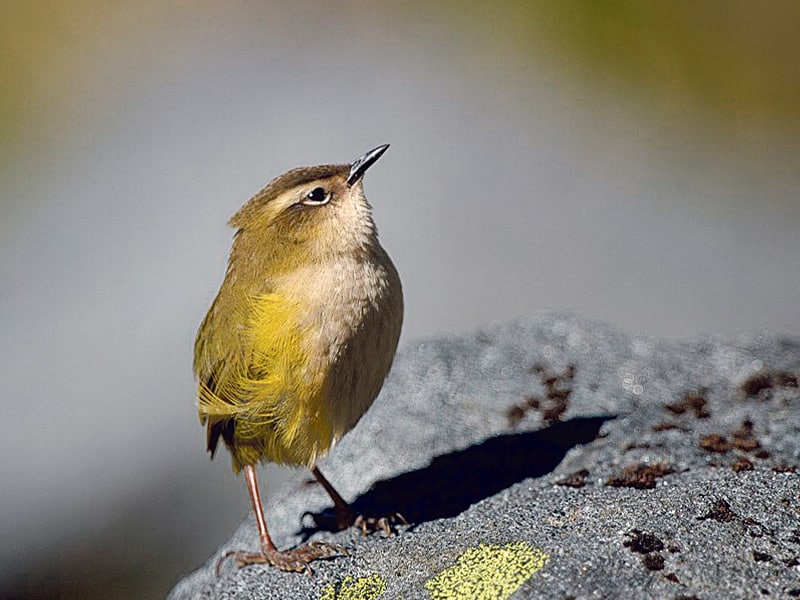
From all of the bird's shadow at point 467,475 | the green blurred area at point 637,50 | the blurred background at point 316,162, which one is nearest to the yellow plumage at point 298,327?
the bird's shadow at point 467,475

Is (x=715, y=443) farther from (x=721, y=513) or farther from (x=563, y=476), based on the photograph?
(x=721, y=513)

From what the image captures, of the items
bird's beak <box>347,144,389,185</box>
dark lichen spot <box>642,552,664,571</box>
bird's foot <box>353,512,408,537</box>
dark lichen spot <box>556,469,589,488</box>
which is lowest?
dark lichen spot <box>642,552,664,571</box>

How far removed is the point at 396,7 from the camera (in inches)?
591

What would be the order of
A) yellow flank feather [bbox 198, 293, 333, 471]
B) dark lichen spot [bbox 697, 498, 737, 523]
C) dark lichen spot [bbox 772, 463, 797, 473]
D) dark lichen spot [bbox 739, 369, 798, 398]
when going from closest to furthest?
1. dark lichen spot [bbox 697, 498, 737, 523]
2. dark lichen spot [bbox 772, 463, 797, 473]
3. yellow flank feather [bbox 198, 293, 333, 471]
4. dark lichen spot [bbox 739, 369, 798, 398]

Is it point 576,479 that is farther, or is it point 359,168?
point 359,168

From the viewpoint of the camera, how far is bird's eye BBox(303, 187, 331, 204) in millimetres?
5598

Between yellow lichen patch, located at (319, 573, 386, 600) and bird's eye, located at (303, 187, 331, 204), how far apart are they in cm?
198

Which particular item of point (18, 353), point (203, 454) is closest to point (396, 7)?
point (18, 353)

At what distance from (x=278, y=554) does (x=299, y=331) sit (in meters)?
1.16

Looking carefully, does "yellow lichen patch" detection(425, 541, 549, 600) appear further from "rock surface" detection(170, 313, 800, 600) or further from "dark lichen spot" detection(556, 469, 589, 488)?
"dark lichen spot" detection(556, 469, 589, 488)

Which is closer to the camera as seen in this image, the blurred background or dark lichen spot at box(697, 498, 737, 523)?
dark lichen spot at box(697, 498, 737, 523)

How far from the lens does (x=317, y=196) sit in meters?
5.62

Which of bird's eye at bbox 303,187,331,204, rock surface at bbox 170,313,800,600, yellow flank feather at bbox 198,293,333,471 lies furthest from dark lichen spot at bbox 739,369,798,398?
bird's eye at bbox 303,187,331,204

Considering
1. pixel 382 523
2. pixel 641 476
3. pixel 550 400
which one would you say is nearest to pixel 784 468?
pixel 641 476
